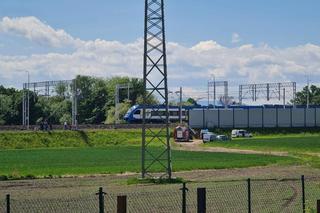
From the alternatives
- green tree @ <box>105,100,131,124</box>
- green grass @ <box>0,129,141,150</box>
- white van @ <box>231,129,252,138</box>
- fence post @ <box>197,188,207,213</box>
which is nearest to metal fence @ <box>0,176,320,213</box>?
fence post @ <box>197,188,207,213</box>

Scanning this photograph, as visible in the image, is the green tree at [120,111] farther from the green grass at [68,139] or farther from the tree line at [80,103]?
the green grass at [68,139]

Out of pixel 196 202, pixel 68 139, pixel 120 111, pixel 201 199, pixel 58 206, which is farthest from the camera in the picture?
pixel 120 111

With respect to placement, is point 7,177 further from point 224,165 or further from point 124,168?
point 224,165

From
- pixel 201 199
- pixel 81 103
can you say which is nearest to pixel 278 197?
pixel 201 199

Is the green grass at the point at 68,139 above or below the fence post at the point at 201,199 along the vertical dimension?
below

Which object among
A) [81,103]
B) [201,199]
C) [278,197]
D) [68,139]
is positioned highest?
[81,103]

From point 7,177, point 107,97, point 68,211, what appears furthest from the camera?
point 107,97

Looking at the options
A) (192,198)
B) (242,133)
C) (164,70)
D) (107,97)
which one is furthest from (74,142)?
(107,97)

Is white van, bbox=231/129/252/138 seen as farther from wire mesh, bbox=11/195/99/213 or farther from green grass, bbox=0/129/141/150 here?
wire mesh, bbox=11/195/99/213

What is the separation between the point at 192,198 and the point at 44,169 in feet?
76.1

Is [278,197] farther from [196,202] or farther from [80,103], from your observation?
[80,103]

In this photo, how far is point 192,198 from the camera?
2538 centimetres

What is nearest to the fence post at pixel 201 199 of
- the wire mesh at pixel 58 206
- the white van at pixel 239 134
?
the wire mesh at pixel 58 206

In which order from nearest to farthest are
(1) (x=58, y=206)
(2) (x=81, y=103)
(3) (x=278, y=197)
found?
(1) (x=58, y=206) < (3) (x=278, y=197) < (2) (x=81, y=103)
